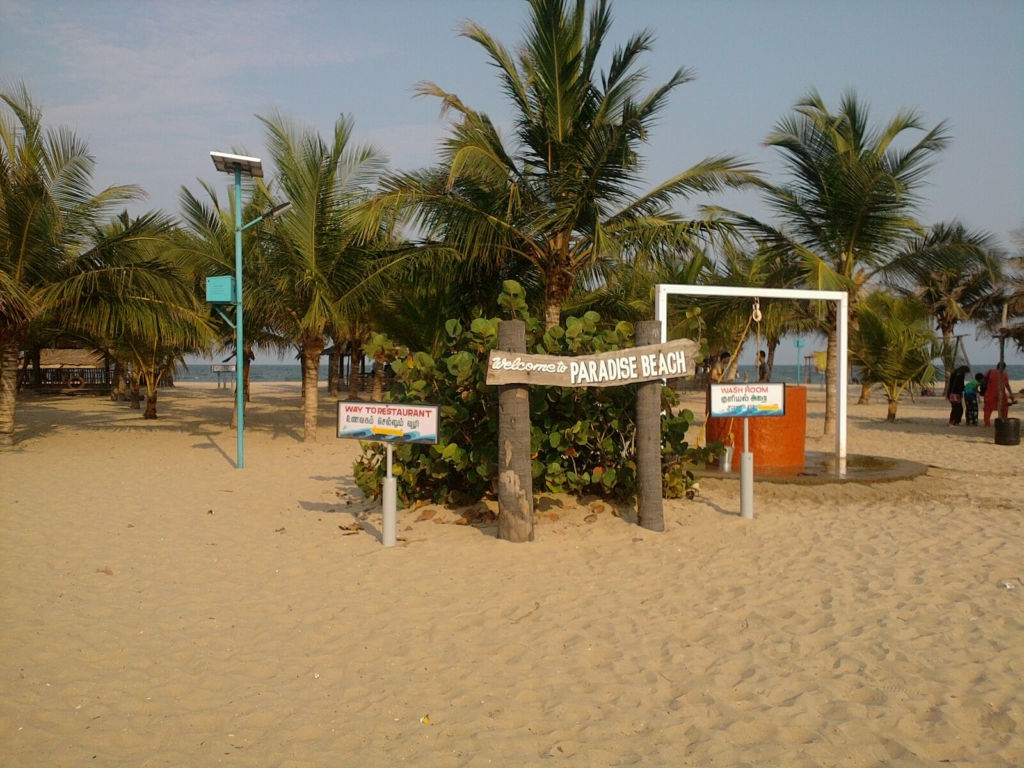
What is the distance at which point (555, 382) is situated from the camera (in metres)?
6.74

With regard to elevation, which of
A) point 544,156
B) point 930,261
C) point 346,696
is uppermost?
point 544,156

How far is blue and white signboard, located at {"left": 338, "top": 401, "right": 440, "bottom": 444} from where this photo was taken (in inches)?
263

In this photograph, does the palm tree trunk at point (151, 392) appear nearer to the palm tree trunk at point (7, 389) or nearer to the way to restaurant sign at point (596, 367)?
the palm tree trunk at point (7, 389)

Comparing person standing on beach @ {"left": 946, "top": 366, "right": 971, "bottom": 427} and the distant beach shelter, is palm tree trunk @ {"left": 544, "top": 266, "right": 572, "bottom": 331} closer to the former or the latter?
person standing on beach @ {"left": 946, "top": 366, "right": 971, "bottom": 427}

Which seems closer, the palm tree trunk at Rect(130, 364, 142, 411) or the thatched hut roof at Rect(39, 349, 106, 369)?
the palm tree trunk at Rect(130, 364, 142, 411)

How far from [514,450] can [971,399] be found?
16.1m

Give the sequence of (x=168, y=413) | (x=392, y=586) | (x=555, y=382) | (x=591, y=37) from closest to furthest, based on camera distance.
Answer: (x=392, y=586)
(x=555, y=382)
(x=591, y=37)
(x=168, y=413)

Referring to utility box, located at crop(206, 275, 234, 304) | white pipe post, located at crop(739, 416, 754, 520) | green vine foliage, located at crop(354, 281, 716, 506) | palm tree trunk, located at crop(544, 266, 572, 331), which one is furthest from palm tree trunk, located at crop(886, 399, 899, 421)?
utility box, located at crop(206, 275, 234, 304)

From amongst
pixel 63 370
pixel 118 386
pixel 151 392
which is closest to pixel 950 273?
pixel 151 392

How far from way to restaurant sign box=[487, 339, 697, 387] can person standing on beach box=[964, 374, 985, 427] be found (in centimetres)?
1442

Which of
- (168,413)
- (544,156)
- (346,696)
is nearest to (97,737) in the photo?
(346,696)

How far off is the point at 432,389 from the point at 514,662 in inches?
165

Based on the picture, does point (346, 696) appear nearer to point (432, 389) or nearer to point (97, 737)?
point (97, 737)

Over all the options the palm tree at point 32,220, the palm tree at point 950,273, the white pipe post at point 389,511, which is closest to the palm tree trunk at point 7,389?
the palm tree at point 32,220
